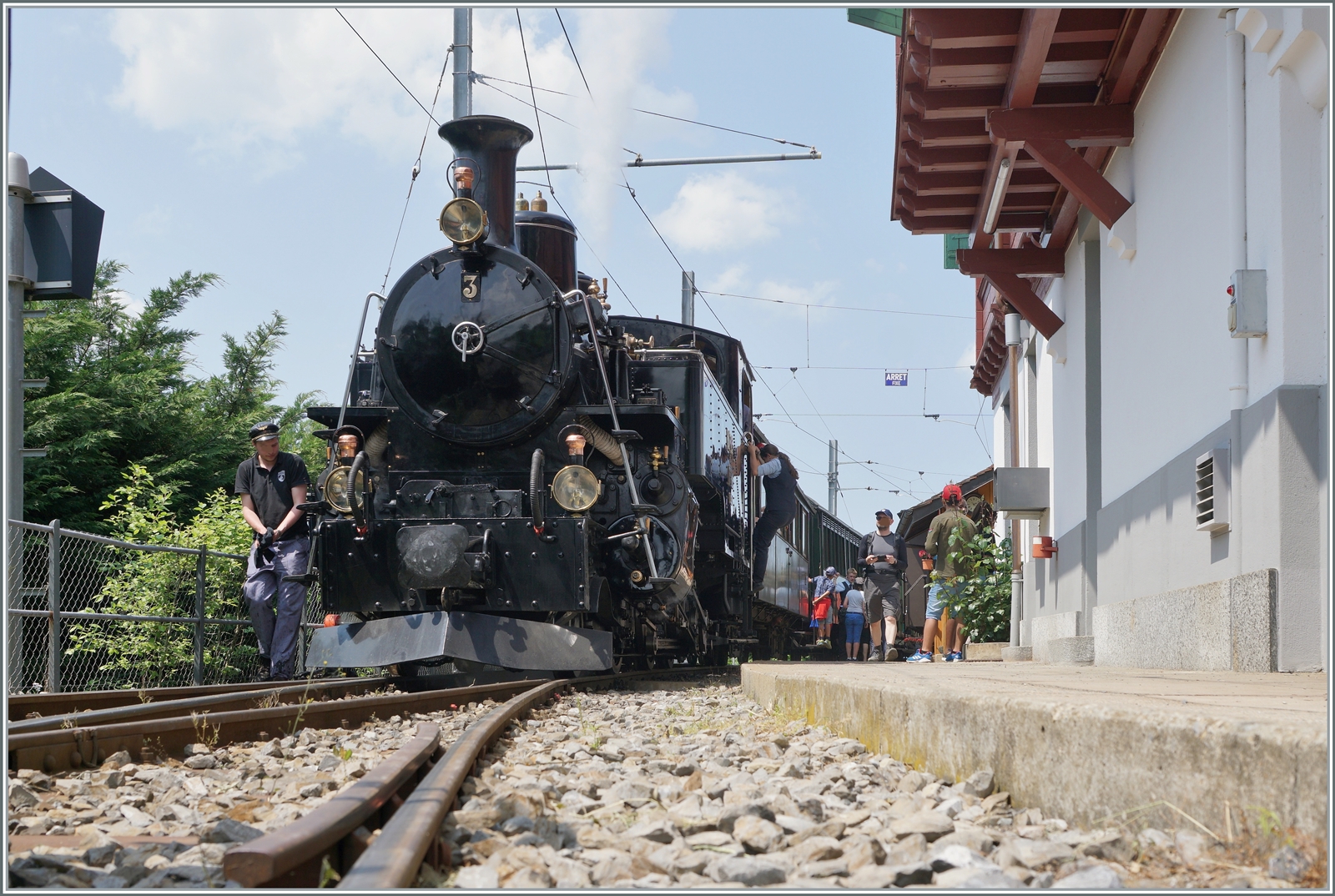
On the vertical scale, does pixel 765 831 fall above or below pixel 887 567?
below

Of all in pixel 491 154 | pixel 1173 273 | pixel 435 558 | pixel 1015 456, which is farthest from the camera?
pixel 1015 456

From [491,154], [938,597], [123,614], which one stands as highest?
[491,154]

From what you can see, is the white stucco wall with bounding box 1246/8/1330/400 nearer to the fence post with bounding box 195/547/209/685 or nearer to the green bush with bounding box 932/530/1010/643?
the fence post with bounding box 195/547/209/685

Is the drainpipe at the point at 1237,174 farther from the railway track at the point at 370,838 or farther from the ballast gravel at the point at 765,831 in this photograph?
the railway track at the point at 370,838

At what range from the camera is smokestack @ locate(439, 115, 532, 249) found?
9.27 meters

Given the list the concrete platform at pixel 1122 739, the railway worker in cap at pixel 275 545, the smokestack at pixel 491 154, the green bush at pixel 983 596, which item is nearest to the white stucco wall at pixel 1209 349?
the concrete platform at pixel 1122 739

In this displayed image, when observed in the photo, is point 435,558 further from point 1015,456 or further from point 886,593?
point 1015,456

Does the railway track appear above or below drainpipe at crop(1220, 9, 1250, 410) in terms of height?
below

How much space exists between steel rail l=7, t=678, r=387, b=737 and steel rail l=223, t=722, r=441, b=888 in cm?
164

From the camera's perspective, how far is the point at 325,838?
232 cm

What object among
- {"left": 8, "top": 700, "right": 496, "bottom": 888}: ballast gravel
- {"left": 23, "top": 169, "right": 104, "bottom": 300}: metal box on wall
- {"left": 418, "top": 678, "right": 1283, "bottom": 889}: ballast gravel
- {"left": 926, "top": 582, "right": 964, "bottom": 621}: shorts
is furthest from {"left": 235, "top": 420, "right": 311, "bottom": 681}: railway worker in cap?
{"left": 926, "top": 582, "right": 964, "bottom": 621}: shorts

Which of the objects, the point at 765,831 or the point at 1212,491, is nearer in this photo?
the point at 765,831

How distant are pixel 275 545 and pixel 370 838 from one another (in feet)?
20.6

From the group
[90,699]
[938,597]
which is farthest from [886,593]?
[90,699]
